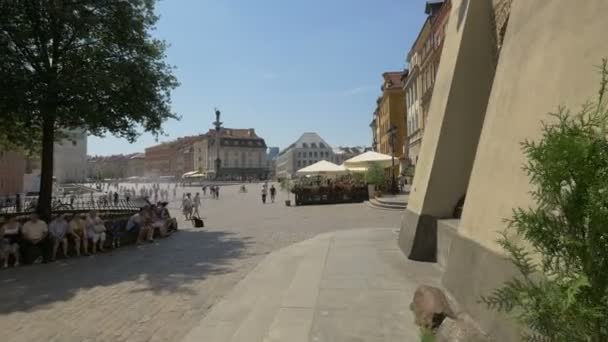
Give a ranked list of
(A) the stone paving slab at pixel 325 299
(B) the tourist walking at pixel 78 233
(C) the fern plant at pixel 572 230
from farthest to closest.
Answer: (B) the tourist walking at pixel 78 233, (A) the stone paving slab at pixel 325 299, (C) the fern plant at pixel 572 230

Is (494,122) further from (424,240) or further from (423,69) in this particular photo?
(423,69)

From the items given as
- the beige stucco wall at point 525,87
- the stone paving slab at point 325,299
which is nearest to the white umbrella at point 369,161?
the stone paving slab at point 325,299

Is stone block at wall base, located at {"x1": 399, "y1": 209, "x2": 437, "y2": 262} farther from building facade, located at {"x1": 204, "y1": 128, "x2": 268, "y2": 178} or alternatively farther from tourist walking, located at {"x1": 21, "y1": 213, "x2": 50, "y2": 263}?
building facade, located at {"x1": 204, "y1": 128, "x2": 268, "y2": 178}

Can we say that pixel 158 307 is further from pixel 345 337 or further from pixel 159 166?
pixel 159 166

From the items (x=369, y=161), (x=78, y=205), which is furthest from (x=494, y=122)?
(x=78, y=205)

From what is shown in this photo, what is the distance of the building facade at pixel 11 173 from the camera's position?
44.8m

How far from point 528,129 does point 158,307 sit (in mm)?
5898

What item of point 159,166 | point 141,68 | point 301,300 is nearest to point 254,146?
point 159,166

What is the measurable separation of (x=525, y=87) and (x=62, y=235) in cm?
1188

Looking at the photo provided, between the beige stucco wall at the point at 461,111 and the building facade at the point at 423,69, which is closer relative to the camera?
the beige stucco wall at the point at 461,111

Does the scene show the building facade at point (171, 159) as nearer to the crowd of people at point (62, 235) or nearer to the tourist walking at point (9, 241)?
the crowd of people at point (62, 235)

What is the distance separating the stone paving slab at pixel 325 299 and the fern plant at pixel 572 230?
8.79 ft

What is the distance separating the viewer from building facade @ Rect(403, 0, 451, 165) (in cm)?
3412

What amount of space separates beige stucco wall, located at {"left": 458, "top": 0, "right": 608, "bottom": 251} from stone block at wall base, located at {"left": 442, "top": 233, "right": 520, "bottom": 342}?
165mm
